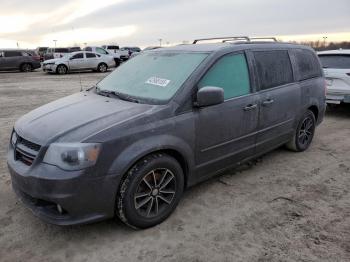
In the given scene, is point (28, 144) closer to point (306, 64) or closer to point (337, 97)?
point (306, 64)

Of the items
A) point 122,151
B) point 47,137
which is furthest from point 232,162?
point 47,137

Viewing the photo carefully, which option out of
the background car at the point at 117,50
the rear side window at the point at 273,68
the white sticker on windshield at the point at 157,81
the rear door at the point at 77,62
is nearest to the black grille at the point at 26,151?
the white sticker on windshield at the point at 157,81

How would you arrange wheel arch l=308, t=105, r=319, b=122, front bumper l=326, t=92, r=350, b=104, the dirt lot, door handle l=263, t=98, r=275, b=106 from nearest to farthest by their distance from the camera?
1. the dirt lot
2. door handle l=263, t=98, r=275, b=106
3. wheel arch l=308, t=105, r=319, b=122
4. front bumper l=326, t=92, r=350, b=104

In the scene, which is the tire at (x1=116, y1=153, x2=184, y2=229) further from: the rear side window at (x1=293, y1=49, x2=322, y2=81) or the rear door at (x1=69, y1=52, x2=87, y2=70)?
the rear door at (x1=69, y1=52, x2=87, y2=70)

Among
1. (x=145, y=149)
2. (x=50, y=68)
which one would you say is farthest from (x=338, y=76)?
(x=50, y=68)

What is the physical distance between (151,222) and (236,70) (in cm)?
204

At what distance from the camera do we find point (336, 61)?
8.57 m

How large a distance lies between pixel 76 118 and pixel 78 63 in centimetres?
2174

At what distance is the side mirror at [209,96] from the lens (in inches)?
147

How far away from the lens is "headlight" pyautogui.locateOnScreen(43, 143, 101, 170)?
3.12 meters

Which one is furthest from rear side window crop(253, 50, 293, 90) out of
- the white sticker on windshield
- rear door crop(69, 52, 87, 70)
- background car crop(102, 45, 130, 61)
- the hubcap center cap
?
background car crop(102, 45, 130, 61)

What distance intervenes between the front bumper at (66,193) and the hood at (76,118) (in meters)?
0.30

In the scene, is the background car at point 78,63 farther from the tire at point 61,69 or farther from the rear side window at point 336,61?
the rear side window at point 336,61

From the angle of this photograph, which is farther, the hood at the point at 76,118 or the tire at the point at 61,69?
the tire at the point at 61,69
